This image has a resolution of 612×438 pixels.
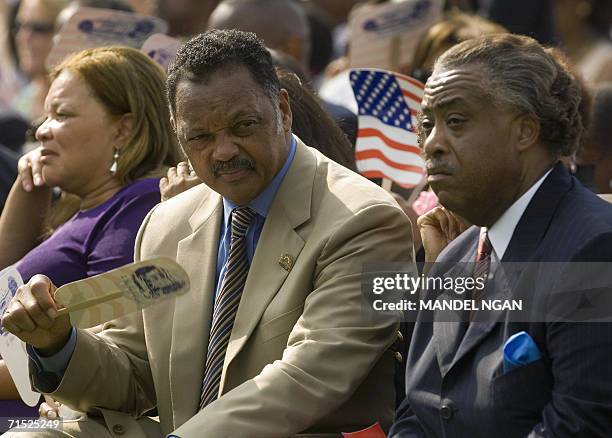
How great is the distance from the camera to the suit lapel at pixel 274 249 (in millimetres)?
4594

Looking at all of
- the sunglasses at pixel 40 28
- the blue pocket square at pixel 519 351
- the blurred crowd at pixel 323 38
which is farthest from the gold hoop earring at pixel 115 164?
the sunglasses at pixel 40 28

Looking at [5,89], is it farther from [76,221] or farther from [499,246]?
[499,246]

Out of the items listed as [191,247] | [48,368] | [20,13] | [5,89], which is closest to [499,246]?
[191,247]

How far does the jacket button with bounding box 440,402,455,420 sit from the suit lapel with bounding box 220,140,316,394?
2.67 feet

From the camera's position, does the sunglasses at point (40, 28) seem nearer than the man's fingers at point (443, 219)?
No

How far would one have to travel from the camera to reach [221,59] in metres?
4.69

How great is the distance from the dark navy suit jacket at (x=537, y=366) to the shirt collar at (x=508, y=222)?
28 millimetres

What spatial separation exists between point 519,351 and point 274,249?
Answer: 113 centimetres

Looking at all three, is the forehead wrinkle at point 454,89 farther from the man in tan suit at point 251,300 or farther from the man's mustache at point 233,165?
the man's mustache at point 233,165

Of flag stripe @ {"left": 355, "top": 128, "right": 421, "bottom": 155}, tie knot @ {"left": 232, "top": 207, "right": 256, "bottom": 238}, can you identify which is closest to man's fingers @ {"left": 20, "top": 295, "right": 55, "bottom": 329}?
tie knot @ {"left": 232, "top": 207, "right": 256, "bottom": 238}

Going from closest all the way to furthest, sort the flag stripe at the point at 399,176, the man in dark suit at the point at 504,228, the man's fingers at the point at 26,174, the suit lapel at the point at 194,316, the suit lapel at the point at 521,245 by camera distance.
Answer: the man in dark suit at the point at 504,228 → the suit lapel at the point at 521,245 → the suit lapel at the point at 194,316 → the flag stripe at the point at 399,176 → the man's fingers at the point at 26,174

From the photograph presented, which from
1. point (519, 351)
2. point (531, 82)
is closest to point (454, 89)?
point (531, 82)

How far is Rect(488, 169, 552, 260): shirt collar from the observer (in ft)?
13.3

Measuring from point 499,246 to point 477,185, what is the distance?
191mm
